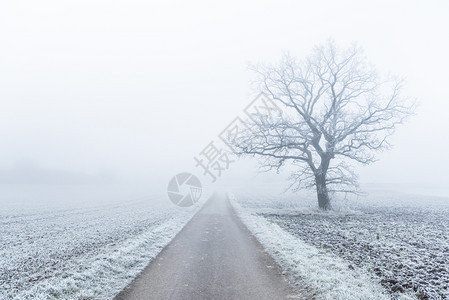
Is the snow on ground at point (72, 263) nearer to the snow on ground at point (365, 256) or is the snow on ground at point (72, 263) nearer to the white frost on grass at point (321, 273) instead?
the white frost on grass at point (321, 273)

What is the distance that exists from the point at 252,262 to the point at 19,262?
9.36 m

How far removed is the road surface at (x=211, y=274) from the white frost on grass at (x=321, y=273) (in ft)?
1.66

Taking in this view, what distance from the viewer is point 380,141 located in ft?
83.7

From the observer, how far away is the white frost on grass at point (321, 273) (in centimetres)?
722

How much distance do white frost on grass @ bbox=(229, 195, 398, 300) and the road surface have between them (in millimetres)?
507

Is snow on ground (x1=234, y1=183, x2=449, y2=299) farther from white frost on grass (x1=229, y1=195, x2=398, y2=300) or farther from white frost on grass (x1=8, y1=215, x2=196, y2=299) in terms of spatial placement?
white frost on grass (x1=8, y1=215, x2=196, y2=299)

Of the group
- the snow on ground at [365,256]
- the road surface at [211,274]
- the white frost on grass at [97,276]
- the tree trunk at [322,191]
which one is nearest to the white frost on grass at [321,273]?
the snow on ground at [365,256]

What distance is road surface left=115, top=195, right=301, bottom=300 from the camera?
7.56 m

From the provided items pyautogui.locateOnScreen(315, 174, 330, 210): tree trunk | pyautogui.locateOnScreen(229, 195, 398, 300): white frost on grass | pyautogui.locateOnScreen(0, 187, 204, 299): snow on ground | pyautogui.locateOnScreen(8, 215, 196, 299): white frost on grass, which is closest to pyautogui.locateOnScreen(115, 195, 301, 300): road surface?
pyautogui.locateOnScreen(8, 215, 196, 299): white frost on grass

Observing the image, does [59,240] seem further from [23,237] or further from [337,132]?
[337,132]

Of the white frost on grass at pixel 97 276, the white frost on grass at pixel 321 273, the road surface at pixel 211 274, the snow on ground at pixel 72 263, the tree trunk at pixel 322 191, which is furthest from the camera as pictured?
the tree trunk at pixel 322 191

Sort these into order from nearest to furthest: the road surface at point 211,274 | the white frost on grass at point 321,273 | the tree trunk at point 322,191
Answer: the white frost on grass at point 321,273 < the road surface at point 211,274 < the tree trunk at point 322,191

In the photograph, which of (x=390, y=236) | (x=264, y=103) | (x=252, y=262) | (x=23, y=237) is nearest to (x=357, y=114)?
(x=264, y=103)

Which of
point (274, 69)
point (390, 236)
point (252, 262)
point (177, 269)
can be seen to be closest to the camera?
point (177, 269)
